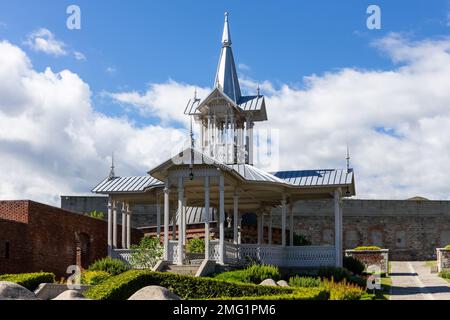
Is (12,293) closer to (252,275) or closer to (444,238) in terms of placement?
(252,275)

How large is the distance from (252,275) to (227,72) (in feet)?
42.2

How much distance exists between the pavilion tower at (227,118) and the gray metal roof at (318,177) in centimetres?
292

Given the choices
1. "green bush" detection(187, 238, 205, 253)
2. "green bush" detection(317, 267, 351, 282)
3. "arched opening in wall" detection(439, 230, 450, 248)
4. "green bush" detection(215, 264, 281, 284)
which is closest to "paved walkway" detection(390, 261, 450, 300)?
"green bush" detection(317, 267, 351, 282)

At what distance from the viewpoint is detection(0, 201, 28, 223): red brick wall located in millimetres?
26484

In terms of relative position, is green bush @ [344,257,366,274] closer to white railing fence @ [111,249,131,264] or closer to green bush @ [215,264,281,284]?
green bush @ [215,264,281,284]

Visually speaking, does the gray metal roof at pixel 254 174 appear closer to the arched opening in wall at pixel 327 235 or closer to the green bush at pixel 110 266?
the green bush at pixel 110 266

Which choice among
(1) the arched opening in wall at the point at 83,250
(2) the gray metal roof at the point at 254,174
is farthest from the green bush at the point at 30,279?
(2) the gray metal roof at the point at 254,174

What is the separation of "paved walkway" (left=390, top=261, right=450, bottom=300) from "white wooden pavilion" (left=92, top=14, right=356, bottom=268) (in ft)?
9.77

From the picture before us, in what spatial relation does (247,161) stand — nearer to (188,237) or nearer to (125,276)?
(188,237)

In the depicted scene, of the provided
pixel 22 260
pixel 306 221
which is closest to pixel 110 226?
pixel 22 260

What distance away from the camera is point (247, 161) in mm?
33500

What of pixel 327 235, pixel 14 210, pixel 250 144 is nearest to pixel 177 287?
pixel 14 210

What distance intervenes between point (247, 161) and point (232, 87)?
3718 millimetres

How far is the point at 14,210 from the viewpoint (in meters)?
26.6
